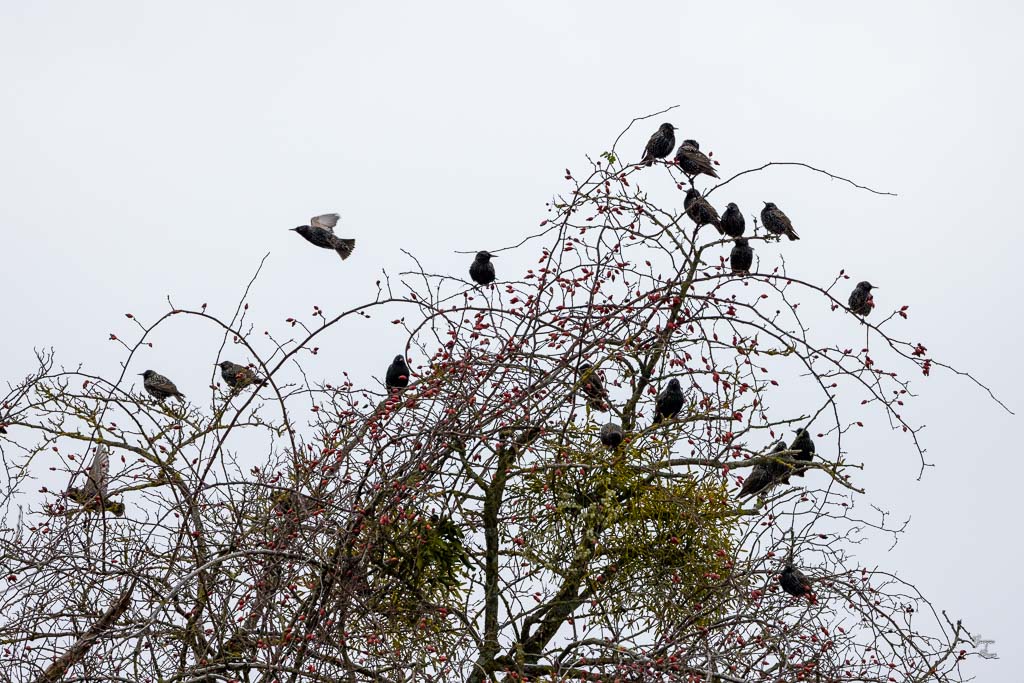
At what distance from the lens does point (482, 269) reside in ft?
17.1

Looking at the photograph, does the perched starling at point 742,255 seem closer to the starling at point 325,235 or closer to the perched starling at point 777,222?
the perched starling at point 777,222

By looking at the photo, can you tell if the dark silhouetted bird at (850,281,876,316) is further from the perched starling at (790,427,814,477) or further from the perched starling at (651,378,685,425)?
the perched starling at (651,378,685,425)

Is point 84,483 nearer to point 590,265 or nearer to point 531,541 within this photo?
point 531,541

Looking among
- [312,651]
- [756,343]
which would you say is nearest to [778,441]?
[756,343]

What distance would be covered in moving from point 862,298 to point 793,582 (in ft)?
4.97

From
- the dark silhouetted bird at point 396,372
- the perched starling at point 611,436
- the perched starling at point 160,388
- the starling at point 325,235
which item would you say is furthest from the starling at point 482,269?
the perched starling at point 160,388

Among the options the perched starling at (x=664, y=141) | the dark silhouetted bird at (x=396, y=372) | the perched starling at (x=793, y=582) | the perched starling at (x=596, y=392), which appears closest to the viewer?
the perched starling at (x=793, y=582)

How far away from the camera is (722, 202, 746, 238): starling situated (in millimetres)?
5297

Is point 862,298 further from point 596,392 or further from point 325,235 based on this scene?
point 325,235

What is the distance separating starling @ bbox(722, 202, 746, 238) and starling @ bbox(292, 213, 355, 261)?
2.19 meters

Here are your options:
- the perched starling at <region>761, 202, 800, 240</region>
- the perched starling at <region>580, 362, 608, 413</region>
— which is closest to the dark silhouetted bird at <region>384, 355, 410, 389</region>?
the perched starling at <region>580, 362, 608, 413</region>

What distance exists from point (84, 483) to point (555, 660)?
2071 mm

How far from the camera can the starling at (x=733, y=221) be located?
530cm

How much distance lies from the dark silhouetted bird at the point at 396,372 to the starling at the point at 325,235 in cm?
131
